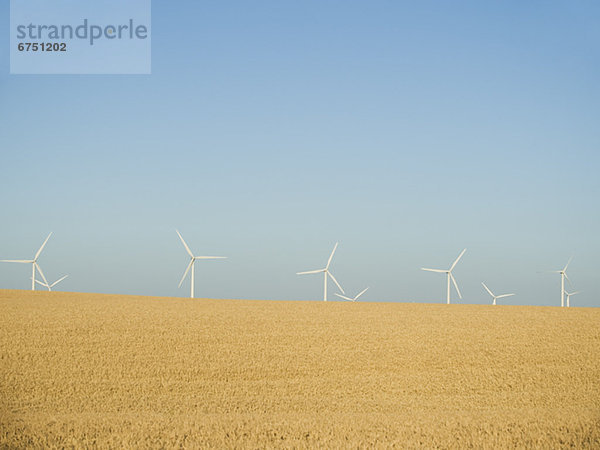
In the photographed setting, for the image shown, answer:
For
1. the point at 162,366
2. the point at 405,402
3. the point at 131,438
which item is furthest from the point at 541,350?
the point at 131,438

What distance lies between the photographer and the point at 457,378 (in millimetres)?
20406

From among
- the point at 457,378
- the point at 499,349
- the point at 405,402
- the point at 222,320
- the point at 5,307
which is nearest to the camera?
the point at 405,402

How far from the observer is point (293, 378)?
65.7ft

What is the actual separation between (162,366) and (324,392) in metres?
6.12

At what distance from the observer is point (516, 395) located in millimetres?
18188

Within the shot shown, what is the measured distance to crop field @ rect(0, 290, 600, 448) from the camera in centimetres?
1042

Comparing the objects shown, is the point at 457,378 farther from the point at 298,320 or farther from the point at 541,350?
the point at 298,320

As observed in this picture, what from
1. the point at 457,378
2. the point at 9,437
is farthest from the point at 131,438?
the point at 457,378

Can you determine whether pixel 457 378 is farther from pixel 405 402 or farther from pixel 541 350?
pixel 541 350

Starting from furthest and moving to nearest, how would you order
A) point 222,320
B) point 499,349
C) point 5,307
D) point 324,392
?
point 5,307
point 222,320
point 499,349
point 324,392

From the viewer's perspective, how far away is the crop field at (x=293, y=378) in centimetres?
1042

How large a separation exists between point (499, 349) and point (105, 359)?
15411mm

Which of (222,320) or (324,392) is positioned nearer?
(324,392)

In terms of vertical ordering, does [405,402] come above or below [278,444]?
below
